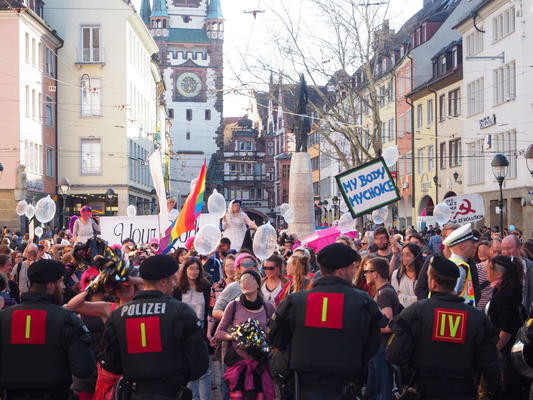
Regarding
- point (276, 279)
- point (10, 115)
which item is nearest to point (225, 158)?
point (10, 115)

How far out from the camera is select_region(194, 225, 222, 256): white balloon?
11.6 meters

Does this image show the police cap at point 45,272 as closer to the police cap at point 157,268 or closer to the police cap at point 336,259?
the police cap at point 157,268

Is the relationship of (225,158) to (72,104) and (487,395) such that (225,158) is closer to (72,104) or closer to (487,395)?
(72,104)

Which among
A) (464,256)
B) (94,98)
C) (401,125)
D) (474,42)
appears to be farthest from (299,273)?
(401,125)

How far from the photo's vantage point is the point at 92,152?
47.4 metres

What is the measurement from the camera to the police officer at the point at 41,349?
5.90 m

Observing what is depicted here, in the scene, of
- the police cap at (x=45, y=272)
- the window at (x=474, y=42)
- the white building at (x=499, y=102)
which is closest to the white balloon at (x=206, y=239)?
the police cap at (x=45, y=272)

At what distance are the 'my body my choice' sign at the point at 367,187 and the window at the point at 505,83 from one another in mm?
27100

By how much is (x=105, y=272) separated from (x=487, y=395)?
306cm

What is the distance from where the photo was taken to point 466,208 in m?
15.5

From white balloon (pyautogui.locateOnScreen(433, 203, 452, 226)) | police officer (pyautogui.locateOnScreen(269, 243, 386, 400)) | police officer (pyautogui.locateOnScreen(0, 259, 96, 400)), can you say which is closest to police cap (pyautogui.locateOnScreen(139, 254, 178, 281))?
police officer (pyautogui.locateOnScreen(0, 259, 96, 400))

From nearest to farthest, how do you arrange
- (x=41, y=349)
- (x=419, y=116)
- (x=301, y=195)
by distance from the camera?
(x=41, y=349) → (x=301, y=195) → (x=419, y=116)

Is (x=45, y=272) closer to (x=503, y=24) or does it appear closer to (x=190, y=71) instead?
(x=503, y=24)

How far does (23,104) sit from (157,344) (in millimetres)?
36042
